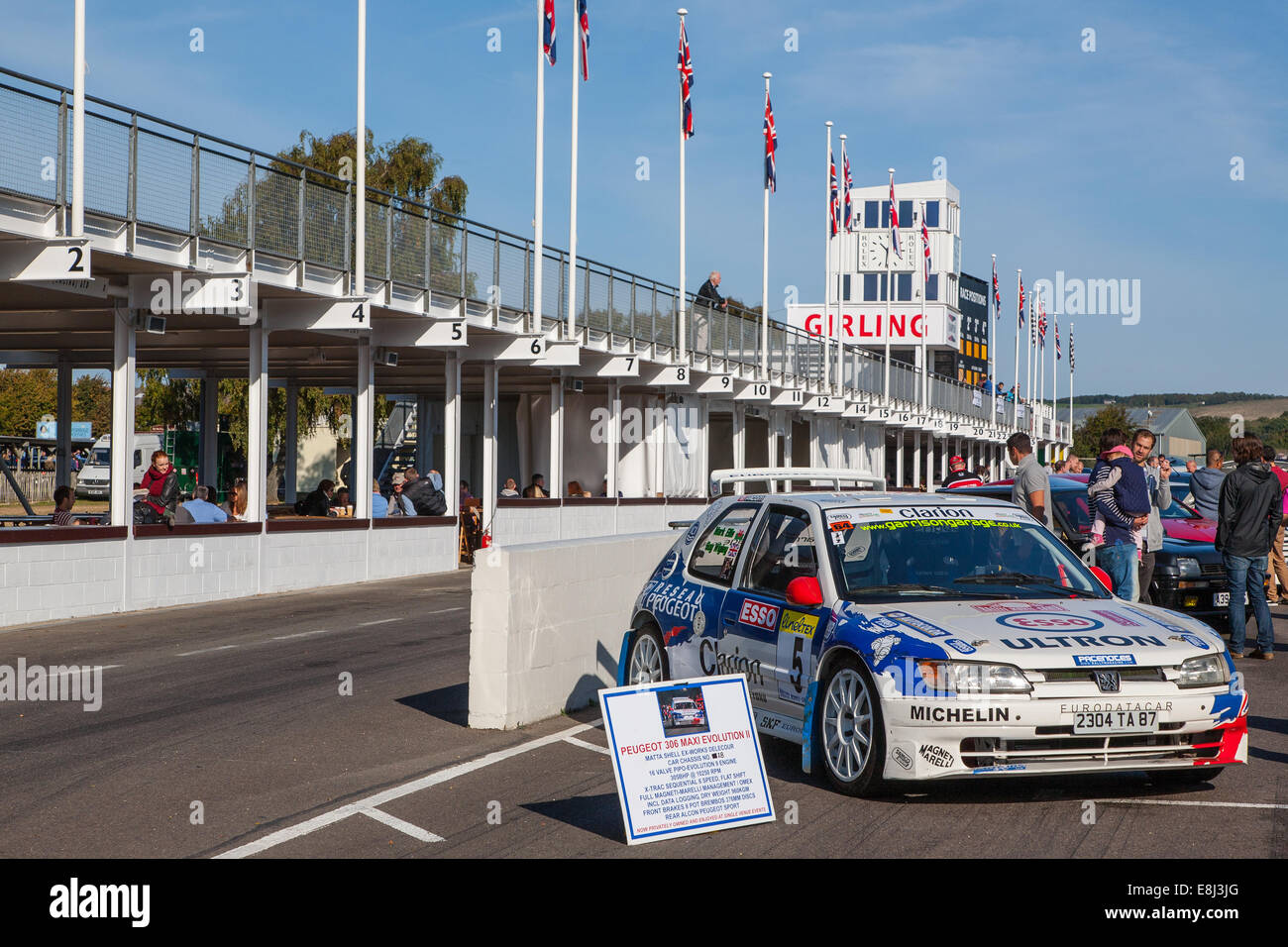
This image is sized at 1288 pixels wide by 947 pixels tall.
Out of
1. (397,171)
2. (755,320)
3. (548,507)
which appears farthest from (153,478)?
(397,171)

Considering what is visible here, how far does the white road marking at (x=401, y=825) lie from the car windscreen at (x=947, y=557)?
8.21 ft

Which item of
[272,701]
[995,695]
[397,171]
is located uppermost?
[397,171]

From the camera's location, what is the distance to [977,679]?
279 inches

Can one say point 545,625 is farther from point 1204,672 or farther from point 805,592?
point 1204,672

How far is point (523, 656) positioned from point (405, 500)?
16.7 metres

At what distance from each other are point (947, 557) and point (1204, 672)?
159cm

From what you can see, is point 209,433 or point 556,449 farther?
point 209,433

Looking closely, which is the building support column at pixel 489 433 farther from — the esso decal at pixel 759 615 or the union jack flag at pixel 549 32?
the esso decal at pixel 759 615

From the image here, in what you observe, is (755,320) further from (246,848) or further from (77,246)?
(246,848)

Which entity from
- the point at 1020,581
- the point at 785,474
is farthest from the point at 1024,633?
the point at 785,474

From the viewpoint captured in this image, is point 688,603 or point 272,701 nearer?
point 688,603

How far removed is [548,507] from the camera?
99.2ft

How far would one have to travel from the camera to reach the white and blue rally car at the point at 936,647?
709 cm
